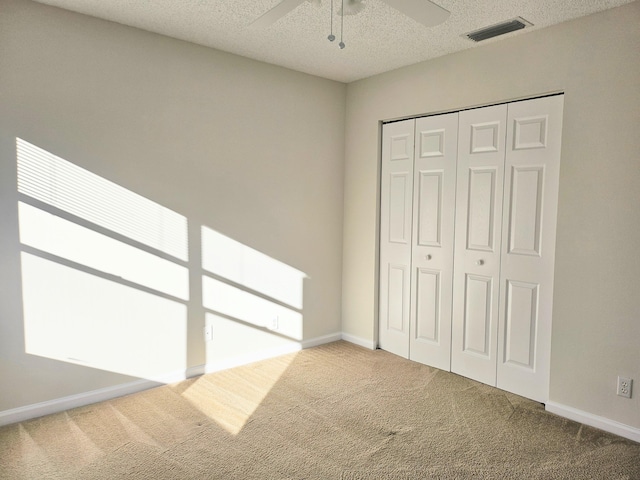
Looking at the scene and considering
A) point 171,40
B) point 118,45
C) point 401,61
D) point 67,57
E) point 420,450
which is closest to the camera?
point 420,450

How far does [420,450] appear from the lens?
2.47m

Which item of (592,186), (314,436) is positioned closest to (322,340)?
(314,436)

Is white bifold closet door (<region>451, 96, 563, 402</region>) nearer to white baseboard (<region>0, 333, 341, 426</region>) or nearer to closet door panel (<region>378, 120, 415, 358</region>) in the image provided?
closet door panel (<region>378, 120, 415, 358</region>)

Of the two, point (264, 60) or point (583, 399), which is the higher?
point (264, 60)

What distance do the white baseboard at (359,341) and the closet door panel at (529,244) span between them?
1211 mm

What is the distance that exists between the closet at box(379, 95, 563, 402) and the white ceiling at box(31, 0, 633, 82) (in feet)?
1.77

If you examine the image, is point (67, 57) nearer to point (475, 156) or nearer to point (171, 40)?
point (171, 40)

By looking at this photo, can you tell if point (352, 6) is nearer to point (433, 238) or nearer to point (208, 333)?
point (433, 238)

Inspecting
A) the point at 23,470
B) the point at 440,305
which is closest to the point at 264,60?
the point at 440,305

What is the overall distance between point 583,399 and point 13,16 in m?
4.06

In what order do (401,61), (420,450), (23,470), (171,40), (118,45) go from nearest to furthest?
(23,470), (420,450), (118,45), (171,40), (401,61)

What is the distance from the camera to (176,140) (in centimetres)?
326

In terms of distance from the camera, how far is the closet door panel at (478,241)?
128 inches

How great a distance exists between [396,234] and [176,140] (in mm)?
1950
